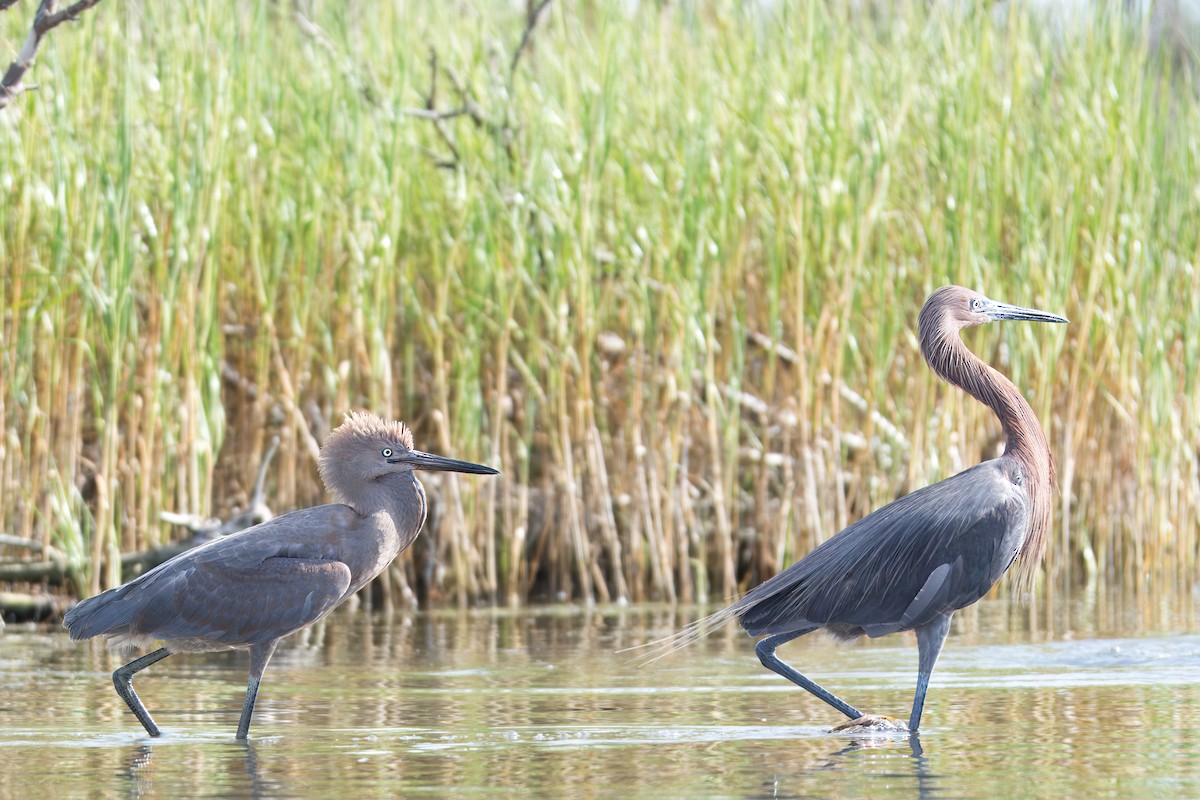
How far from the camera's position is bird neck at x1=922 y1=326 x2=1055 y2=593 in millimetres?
6121

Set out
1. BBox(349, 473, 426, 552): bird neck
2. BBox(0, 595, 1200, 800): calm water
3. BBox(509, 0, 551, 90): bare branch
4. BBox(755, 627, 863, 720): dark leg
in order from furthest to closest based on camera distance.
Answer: BBox(509, 0, 551, 90): bare branch, BBox(349, 473, 426, 552): bird neck, BBox(755, 627, 863, 720): dark leg, BBox(0, 595, 1200, 800): calm water

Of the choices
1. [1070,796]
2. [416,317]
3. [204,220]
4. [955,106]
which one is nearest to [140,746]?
[1070,796]

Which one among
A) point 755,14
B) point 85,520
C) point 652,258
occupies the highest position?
point 755,14

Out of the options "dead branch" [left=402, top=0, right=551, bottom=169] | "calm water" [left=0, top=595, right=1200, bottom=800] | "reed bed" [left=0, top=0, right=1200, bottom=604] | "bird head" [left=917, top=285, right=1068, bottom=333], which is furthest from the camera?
"dead branch" [left=402, top=0, right=551, bottom=169]

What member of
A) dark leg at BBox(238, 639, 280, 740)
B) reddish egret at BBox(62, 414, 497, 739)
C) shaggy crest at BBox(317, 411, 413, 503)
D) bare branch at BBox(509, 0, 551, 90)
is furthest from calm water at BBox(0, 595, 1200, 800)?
bare branch at BBox(509, 0, 551, 90)

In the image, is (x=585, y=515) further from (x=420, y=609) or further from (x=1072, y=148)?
(x=1072, y=148)

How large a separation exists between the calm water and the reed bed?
48.5 inches

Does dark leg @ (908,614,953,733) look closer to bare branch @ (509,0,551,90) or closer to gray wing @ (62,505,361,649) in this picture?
gray wing @ (62,505,361,649)

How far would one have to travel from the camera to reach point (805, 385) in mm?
10023

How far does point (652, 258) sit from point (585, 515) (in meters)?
1.60

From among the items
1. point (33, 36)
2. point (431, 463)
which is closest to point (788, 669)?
point (431, 463)

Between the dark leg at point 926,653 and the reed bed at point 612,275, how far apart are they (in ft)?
13.4

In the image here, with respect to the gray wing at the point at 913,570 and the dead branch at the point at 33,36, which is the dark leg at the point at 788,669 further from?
the dead branch at the point at 33,36

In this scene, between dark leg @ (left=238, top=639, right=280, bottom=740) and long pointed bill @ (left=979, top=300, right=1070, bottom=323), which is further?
long pointed bill @ (left=979, top=300, right=1070, bottom=323)
